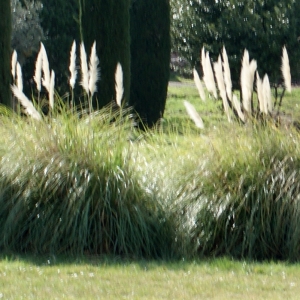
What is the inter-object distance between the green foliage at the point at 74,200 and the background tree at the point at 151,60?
391 inches

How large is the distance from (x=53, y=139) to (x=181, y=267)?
193 cm

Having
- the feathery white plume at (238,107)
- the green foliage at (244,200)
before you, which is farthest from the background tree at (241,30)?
the green foliage at (244,200)

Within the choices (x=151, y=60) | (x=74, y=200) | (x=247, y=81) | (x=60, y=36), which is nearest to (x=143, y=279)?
(x=74, y=200)

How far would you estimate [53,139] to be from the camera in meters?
6.78

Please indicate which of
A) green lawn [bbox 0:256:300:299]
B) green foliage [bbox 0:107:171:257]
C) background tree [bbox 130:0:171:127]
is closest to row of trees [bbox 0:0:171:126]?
background tree [bbox 130:0:171:127]

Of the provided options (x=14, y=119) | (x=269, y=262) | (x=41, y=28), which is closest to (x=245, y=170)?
(x=269, y=262)

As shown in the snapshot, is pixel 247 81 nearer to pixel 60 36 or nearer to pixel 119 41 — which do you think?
pixel 119 41

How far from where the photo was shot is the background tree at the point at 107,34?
45.5 feet

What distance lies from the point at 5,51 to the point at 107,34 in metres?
2.47

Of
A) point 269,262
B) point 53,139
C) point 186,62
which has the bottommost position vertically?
point 269,262

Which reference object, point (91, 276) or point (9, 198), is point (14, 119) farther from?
point (91, 276)

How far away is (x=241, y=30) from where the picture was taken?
58.6 feet

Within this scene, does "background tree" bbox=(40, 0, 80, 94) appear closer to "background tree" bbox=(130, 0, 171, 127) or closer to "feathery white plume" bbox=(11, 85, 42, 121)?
"background tree" bbox=(130, 0, 171, 127)

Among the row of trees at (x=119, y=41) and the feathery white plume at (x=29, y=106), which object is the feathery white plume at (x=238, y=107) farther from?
the row of trees at (x=119, y=41)
